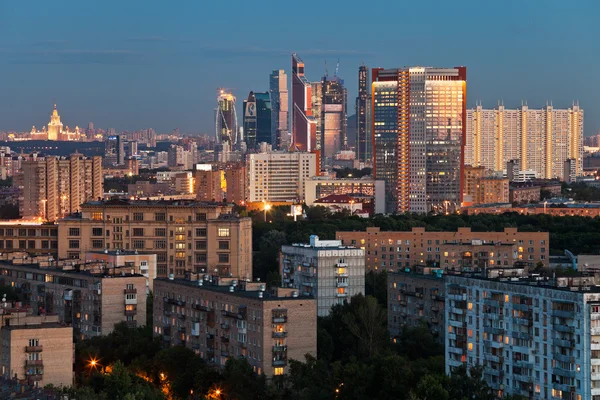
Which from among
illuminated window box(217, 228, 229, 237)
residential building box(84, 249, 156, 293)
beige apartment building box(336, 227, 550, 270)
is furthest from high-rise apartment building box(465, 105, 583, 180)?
residential building box(84, 249, 156, 293)

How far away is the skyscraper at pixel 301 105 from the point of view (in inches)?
6220

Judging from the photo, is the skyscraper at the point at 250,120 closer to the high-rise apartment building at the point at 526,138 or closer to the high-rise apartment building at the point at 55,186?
the high-rise apartment building at the point at 526,138

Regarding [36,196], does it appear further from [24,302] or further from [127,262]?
[24,302]

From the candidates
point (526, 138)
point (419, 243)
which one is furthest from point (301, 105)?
point (419, 243)

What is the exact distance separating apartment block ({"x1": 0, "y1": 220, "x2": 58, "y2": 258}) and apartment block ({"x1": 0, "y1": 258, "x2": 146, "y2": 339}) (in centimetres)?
1125

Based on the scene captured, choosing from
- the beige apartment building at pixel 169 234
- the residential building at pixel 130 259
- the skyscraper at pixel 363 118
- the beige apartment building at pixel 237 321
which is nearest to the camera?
the beige apartment building at pixel 237 321

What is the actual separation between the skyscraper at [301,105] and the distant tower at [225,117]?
2105cm

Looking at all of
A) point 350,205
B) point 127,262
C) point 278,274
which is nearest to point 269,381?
point 127,262

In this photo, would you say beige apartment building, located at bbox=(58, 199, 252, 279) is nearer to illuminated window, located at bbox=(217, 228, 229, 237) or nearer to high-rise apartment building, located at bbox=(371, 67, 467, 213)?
illuminated window, located at bbox=(217, 228, 229, 237)

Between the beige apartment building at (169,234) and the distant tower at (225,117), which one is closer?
the beige apartment building at (169,234)

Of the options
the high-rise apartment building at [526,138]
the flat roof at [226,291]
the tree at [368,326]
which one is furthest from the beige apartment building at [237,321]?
the high-rise apartment building at [526,138]

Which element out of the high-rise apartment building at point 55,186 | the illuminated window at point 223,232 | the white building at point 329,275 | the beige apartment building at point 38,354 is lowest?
the beige apartment building at point 38,354

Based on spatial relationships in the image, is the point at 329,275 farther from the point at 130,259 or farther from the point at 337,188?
the point at 337,188

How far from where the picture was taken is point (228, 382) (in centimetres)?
2658
